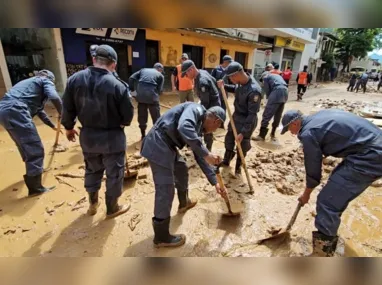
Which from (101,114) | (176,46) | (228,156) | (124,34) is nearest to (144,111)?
(228,156)

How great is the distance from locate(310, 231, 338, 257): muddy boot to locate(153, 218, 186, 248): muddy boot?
3.94 feet

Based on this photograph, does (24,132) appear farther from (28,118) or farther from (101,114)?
(101,114)

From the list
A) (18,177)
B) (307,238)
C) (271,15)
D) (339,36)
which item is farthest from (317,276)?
(339,36)

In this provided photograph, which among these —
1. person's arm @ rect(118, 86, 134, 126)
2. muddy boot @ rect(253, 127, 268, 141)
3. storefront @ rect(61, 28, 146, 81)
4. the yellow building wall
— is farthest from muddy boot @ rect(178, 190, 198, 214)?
the yellow building wall

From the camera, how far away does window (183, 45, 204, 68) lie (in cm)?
1173

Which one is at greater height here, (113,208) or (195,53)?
(195,53)

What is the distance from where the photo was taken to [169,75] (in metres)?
11.0

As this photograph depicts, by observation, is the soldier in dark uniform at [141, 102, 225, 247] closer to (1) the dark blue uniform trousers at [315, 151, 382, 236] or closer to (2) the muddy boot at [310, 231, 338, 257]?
(1) the dark blue uniform trousers at [315, 151, 382, 236]

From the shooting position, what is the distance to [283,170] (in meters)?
3.83

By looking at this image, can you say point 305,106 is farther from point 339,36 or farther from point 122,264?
point 339,36

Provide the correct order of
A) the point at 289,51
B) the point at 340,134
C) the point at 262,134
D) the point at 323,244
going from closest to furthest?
the point at 340,134 < the point at 323,244 < the point at 262,134 < the point at 289,51

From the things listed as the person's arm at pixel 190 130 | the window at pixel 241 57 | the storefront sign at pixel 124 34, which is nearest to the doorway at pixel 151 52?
the storefront sign at pixel 124 34

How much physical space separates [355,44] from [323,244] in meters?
31.4

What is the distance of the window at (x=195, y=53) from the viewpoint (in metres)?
11.7
